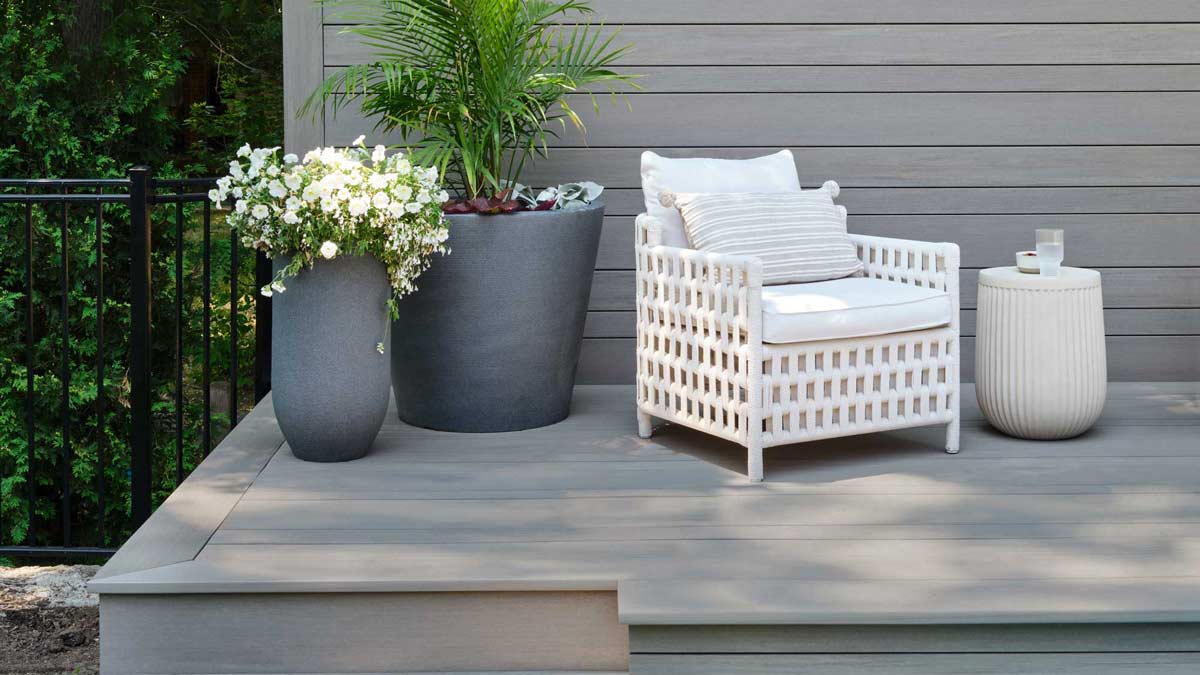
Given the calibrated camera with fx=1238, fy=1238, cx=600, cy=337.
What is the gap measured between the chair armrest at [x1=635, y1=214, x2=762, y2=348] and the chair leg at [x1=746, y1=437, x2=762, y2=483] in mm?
254

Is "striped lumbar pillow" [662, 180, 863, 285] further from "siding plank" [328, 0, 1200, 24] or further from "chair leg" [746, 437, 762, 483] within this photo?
"siding plank" [328, 0, 1200, 24]

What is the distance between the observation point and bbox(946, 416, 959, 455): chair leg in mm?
3367

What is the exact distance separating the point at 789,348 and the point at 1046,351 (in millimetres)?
829

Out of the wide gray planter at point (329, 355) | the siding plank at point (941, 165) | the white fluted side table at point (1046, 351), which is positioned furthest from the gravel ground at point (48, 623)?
the white fluted side table at point (1046, 351)

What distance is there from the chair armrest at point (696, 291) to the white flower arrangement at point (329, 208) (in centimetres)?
62

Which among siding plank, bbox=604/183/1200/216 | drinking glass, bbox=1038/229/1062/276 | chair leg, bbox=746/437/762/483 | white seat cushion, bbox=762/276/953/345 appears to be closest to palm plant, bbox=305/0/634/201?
siding plank, bbox=604/183/1200/216

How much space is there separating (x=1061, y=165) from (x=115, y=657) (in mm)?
3358

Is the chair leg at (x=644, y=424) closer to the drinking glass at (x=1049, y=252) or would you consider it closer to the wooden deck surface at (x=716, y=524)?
the wooden deck surface at (x=716, y=524)

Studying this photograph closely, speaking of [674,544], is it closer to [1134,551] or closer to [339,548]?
[339,548]

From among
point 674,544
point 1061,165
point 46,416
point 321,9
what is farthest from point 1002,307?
point 46,416

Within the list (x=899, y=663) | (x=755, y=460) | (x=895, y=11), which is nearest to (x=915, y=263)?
(x=755, y=460)

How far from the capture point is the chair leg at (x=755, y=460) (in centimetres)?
→ 308

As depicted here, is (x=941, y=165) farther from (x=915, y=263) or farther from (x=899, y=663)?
(x=899, y=663)

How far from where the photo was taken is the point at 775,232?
3471mm
